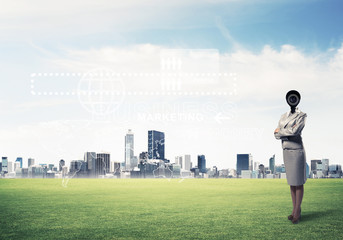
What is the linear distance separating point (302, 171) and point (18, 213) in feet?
27.7

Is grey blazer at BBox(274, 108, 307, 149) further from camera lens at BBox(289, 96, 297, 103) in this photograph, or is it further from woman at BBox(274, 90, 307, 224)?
camera lens at BBox(289, 96, 297, 103)

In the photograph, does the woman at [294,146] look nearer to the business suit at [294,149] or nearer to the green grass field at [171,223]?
the business suit at [294,149]

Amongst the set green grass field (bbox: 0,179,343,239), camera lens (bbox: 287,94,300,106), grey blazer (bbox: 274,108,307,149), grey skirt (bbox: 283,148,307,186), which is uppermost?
camera lens (bbox: 287,94,300,106)

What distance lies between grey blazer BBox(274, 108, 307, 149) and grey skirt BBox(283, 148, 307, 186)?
0.14 m

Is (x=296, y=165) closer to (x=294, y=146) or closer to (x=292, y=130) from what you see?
(x=294, y=146)

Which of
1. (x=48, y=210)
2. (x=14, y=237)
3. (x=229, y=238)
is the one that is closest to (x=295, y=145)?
(x=229, y=238)

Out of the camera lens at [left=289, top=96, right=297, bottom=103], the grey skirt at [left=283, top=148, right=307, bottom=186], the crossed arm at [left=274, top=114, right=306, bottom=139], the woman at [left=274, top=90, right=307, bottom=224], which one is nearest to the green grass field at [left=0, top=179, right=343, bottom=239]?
the woman at [left=274, top=90, right=307, bottom=224]

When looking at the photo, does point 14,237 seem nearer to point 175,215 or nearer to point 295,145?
point 175,215

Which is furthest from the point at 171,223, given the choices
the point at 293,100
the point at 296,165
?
A: the point at 293,100

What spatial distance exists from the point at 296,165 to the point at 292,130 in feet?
2.87

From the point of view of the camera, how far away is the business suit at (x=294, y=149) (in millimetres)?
9078

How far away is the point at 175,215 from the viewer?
1082 cm

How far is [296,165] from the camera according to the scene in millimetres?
9148

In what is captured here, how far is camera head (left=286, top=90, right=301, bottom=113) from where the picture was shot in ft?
30.6
